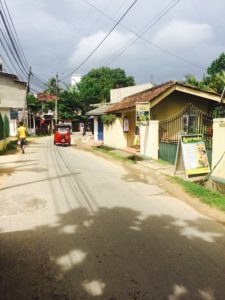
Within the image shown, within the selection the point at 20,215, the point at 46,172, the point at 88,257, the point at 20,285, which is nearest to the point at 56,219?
the point at 20,215

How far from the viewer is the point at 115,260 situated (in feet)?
13.6

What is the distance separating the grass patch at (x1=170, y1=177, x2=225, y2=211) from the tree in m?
43.6

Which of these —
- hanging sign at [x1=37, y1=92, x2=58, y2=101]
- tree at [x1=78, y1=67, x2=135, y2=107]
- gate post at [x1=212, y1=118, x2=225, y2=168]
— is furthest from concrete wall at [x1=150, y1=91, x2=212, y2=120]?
hanging sign at [x1=37, y1=92, x2=58, y2=101]

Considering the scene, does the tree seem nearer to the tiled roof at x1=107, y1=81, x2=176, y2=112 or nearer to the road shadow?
the tiled roof at x1=107, y1=81, x2=176, y2=112

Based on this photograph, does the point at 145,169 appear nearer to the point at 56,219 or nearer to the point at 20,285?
the point at 56,219

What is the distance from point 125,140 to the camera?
21.0 meters

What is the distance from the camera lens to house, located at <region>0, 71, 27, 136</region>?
Answer: 34.9 m

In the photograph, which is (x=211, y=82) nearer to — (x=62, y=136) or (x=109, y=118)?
(x=109, y=118)

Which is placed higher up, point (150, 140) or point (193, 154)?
point (150, 140)

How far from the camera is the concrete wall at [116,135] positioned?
829 inches

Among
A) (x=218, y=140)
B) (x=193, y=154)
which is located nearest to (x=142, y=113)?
(x=193, y=154)

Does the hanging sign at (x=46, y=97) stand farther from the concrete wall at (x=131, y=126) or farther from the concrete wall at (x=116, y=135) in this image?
the concrete wall at (x=131, y=126)

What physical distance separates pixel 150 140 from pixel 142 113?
1.54m

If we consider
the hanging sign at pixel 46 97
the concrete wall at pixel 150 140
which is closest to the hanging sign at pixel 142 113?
the concrete wall at pixel 150 140
